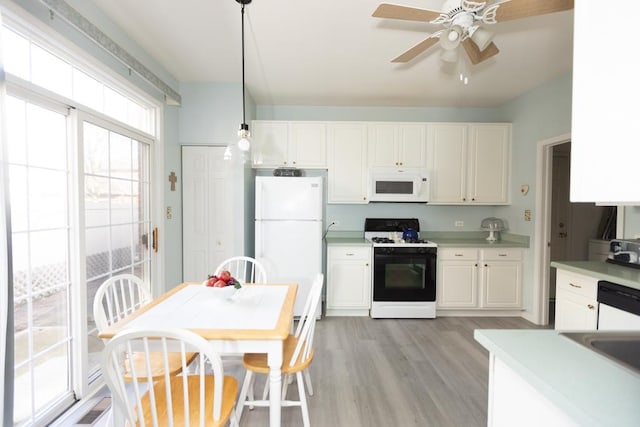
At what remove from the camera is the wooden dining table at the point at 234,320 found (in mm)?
1302

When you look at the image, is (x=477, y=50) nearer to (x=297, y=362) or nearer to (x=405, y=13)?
(x=405, y=13)

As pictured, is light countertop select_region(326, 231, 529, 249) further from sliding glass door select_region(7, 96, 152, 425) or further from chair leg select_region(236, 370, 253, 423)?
sliding glass door select_region(7, 96, 152, 425)

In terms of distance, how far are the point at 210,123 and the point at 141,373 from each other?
8.19ft

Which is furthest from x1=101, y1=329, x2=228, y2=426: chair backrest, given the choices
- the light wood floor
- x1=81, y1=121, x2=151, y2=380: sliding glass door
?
x1=81, y1=121, x2=151, y2=380: sliding glass door

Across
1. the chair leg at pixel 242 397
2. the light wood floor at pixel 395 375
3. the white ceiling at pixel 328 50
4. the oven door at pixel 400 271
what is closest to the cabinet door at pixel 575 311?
the light wood floor at pixel 395 375

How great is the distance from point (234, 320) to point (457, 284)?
284cm

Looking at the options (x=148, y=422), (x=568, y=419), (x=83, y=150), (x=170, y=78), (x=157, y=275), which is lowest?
(x=148, y=422)

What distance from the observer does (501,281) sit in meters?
3.35

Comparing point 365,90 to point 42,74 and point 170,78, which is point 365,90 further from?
point 42,74

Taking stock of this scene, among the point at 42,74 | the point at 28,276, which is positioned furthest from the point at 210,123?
the point at 28,276

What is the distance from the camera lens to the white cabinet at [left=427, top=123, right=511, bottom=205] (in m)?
3.54

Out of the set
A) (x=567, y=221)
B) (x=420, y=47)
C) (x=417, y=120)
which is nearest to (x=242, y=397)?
(x=420, y=47)

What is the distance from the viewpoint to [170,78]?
9.60 ft

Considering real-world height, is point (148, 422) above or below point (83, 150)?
below
